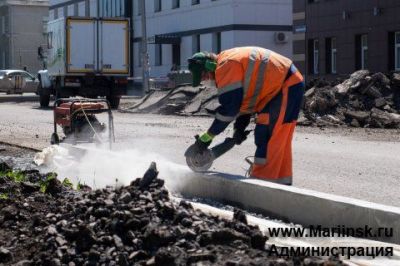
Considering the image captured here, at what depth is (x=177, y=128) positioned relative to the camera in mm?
20859

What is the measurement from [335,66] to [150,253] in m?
34.0

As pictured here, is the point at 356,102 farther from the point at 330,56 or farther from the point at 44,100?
the point at 330,56

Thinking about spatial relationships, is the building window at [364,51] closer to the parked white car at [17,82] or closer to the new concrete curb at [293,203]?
the parked white car at [17,82]

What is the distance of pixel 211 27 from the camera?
50375 millimetres

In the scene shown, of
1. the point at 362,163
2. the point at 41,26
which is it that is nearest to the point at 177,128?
the point at 362,163

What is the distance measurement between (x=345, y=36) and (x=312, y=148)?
22505 mm

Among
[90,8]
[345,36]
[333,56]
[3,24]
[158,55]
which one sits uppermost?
[90,8]

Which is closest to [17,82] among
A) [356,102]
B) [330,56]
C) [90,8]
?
[330,56]

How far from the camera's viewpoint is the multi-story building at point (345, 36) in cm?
3409

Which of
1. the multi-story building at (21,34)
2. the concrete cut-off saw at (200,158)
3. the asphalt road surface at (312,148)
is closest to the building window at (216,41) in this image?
the asphalt road surface at (312,148)

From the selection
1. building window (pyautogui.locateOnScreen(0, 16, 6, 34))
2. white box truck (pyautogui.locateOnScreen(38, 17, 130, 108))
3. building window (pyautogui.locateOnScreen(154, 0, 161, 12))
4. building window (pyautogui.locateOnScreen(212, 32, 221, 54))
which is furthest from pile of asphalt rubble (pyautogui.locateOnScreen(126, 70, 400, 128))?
building window (pyautogui.locateOnScreen(0, 16, 6, 34))

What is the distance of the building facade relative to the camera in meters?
48.4

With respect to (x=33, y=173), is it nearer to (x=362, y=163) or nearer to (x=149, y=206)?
(x=149, y=206)

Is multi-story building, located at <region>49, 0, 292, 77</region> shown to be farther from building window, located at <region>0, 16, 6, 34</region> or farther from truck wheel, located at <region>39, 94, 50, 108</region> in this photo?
building window, located at <region>0, 16, 6, 34</region>
